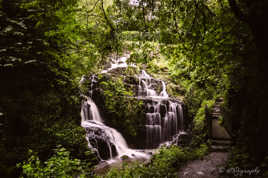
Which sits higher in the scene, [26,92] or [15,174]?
[26,92]

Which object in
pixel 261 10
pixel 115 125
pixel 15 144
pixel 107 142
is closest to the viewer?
pixel 261 10

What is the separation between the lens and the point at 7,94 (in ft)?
18.5

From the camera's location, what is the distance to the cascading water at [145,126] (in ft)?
30.8

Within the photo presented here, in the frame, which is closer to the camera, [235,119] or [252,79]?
[252,79]

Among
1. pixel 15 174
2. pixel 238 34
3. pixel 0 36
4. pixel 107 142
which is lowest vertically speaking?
pixel 107 142

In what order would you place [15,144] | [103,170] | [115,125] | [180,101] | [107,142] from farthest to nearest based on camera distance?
[180,101], [115,125], [107,142], [103,170], [15,144]

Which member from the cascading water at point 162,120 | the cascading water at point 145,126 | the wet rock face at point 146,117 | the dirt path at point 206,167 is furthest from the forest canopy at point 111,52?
the cascading water at point 162,120

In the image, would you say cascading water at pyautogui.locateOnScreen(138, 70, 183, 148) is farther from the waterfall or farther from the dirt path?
the dirt path

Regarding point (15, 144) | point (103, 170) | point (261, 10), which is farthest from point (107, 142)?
point (261, 10)

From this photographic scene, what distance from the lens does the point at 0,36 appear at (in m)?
5.20

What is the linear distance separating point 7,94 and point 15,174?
261cm

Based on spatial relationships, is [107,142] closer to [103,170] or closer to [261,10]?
[103,170]

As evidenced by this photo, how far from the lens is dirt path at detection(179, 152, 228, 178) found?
5.28m

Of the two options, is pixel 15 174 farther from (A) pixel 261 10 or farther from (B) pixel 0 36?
(A) pixel 261 10
